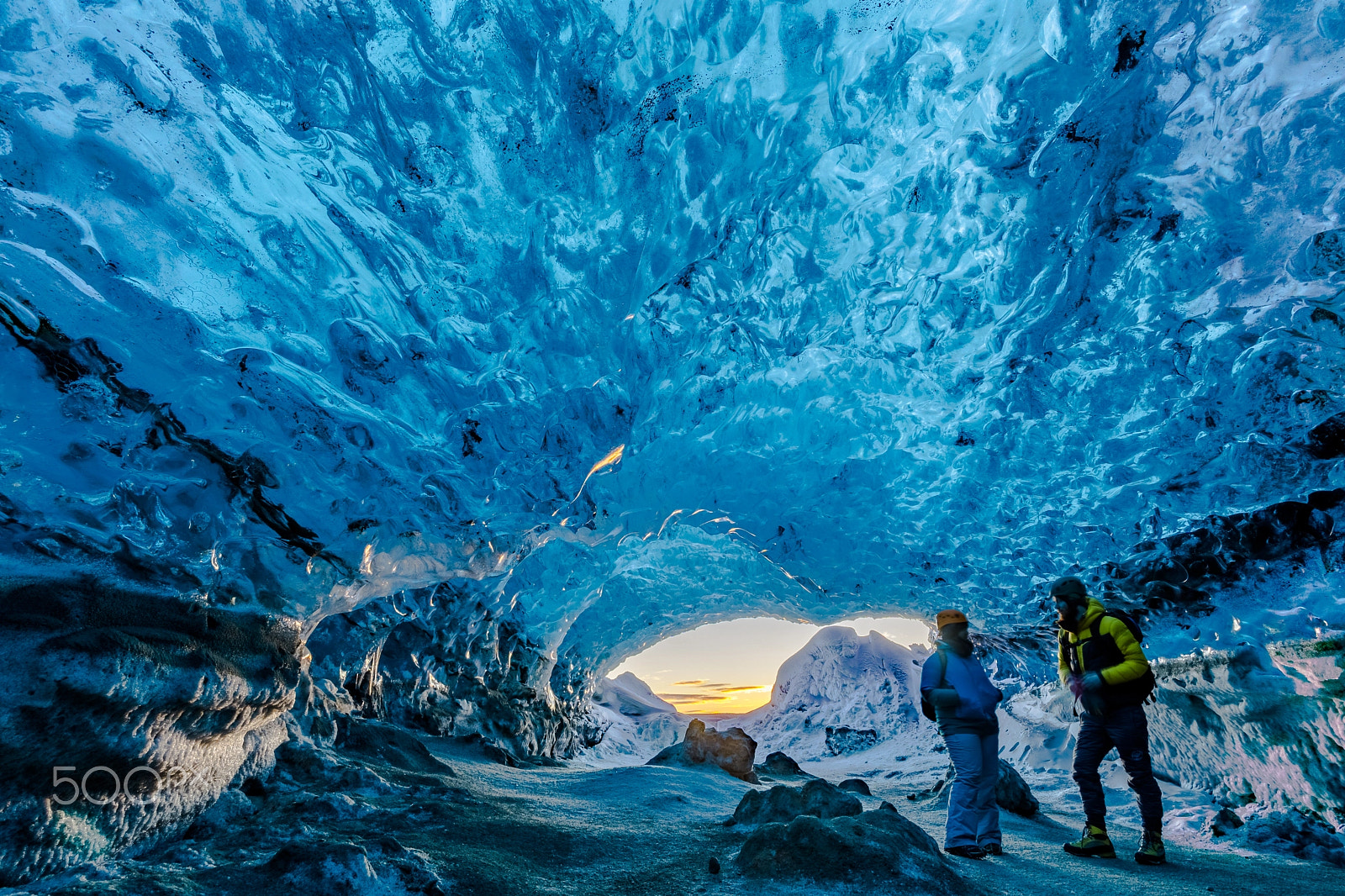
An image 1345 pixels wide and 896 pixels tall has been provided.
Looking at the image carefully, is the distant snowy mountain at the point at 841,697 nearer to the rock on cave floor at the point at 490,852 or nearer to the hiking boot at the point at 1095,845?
the rock on cave floor at the point at 490,852

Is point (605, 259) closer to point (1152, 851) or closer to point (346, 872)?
point (346, 872)

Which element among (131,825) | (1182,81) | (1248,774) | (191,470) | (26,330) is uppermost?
(1182,81)

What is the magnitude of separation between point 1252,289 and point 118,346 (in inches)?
290

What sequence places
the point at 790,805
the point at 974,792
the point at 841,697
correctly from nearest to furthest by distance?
the point at 974,792 → the point at 790,805 → the point at 841,697

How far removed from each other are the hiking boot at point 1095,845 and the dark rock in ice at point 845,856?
1451mm

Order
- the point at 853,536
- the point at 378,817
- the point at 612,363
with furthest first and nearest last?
1. the point at 853,536
2. the point at 612,363
3. the point at 378,817

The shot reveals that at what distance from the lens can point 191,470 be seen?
431cm

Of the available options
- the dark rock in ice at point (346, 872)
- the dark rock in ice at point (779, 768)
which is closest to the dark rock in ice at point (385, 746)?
the dark rock in ice at point (346, 872)

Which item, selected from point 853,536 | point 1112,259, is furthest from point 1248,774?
point 1112,259

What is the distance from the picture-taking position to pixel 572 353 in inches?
200

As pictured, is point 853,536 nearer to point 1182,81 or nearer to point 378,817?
point 1182,81

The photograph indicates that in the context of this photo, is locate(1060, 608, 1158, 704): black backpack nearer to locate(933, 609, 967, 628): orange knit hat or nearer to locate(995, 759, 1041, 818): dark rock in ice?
locate(933, 609, 967, 628): orange knit hat

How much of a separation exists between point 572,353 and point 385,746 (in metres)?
3.57

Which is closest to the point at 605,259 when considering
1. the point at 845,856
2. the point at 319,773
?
the point at 845,856
